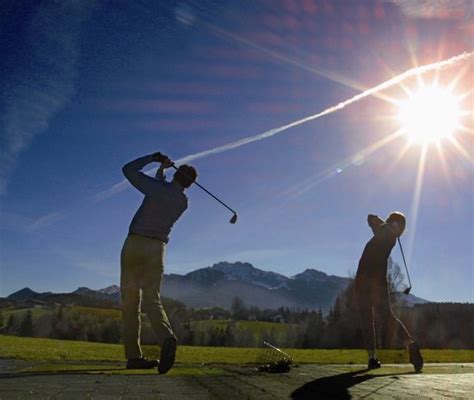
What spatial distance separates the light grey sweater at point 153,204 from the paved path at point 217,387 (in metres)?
1.90

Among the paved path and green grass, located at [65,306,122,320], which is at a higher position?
green grass, located at [65,306,122,320]

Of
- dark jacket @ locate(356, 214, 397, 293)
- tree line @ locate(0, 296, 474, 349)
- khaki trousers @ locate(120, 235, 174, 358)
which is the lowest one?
khaki trousers @ locate(120, 235, 174, 358)

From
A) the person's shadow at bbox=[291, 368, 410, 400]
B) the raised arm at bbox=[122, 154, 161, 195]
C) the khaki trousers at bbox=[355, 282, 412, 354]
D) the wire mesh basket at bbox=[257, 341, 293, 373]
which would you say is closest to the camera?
the person's shadow at bbox=[291, 368, 410, 400]

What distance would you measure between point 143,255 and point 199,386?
207 centimetres

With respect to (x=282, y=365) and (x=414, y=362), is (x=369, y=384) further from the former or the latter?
(x=414, y=362)

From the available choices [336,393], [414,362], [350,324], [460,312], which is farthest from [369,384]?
[460,312]

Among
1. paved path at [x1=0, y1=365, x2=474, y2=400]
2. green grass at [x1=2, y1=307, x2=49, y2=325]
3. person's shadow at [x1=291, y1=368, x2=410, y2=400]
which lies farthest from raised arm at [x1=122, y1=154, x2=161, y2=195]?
green grass at [x1=2, y1=307, x2=49, y2=325]

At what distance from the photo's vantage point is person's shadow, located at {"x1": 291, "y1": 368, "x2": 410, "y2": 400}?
16.8 ft

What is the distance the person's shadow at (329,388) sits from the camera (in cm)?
513

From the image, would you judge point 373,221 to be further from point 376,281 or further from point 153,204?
point 153,204

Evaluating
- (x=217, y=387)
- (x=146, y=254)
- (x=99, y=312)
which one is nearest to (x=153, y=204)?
(x=146, y=254)

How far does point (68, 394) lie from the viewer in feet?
15.4

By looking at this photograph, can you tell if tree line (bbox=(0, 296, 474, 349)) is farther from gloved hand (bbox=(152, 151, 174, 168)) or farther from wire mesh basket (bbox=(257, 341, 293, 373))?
gloved hand (bbox=(152, 151, 174, 168))

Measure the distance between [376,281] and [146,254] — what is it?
474 centimetres
